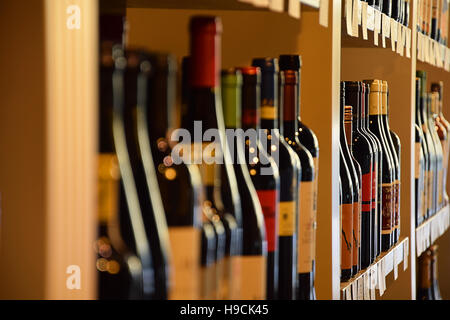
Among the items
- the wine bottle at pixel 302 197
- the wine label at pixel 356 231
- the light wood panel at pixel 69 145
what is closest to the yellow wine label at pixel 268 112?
the wine bottle at pixel 302 197

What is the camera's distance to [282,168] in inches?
44.9

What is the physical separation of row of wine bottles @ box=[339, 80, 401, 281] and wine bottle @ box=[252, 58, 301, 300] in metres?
0.50

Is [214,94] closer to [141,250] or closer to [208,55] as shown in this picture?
[208,55]

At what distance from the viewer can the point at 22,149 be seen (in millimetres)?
657

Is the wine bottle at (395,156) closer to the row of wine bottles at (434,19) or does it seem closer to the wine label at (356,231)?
the wine label at (356,231)

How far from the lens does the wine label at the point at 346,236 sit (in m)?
1.66

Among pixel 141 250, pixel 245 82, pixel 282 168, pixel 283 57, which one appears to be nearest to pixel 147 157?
pixel 141 250

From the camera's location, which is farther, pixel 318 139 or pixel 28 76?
pixel 318 139

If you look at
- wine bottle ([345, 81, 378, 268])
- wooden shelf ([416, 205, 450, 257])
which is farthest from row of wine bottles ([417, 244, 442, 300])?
wine bottle ([345, 81, 378, 268])

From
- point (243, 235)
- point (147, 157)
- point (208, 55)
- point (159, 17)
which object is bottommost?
point (243, 235)

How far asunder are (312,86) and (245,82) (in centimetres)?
39

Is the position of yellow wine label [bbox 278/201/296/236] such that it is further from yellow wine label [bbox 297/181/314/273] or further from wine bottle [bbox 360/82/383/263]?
wine bottle [bbox 360/82/383/263]

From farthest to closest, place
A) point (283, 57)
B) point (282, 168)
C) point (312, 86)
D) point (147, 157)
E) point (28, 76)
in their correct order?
point (312, 86) < point (283, 57) < point (282, 168) < point (147, 157) < point (28, 76)

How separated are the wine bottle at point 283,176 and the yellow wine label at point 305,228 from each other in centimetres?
4
